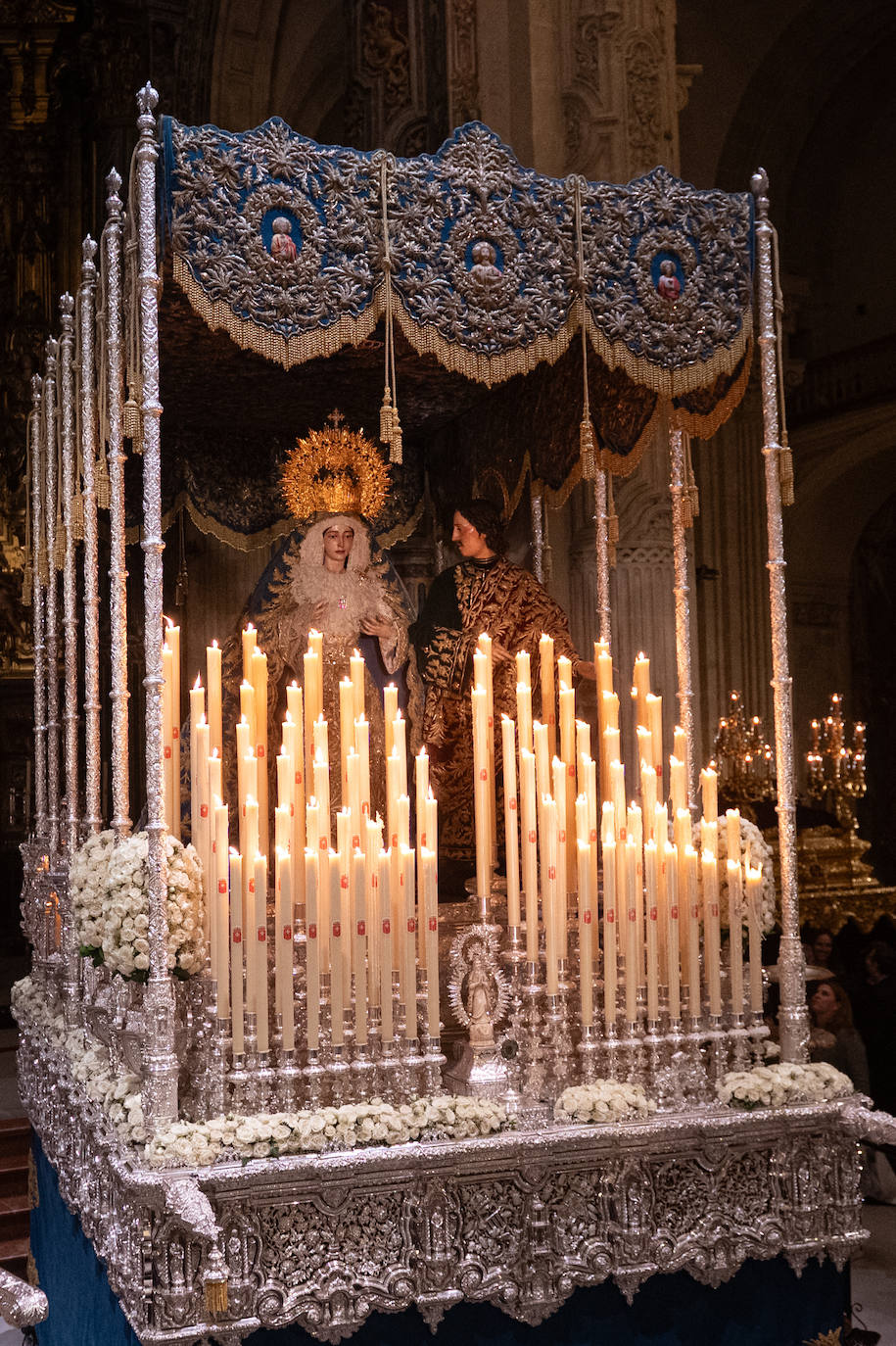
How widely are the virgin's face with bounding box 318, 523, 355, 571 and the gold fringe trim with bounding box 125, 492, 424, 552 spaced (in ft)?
2.72

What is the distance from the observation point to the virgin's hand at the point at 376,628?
6750mm

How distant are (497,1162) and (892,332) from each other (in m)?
13.5

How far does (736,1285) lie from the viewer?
5078 mm

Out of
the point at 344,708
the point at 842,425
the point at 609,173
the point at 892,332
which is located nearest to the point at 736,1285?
the point at 344,708

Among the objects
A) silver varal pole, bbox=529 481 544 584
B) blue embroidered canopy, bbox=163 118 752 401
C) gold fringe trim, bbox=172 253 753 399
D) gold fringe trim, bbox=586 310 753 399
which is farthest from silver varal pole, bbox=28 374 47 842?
gold fringe trim, bbox=586 310 753 399

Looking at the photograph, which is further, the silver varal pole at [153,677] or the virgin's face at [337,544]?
the virgin's face at [337,544]

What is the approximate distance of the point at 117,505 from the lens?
521 centimetres

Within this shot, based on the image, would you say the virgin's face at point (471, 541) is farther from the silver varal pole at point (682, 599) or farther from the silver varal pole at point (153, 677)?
the silver varal pole at point (153, 677)

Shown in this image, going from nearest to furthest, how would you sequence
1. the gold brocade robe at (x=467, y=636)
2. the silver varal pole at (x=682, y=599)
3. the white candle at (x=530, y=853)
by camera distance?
the white candle at (x=530, y=853), the silver varal pole at (x=682, y=599), the gold brocade robe at (x=467, y=636)

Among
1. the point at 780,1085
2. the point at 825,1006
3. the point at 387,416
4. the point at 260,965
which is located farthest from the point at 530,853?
the point at 825,1006

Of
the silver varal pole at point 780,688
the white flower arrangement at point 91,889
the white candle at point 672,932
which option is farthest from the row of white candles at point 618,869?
the white flower arrangement at point 91,889

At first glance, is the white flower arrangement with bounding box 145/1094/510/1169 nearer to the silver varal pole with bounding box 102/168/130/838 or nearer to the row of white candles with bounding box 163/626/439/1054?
the row of white candles with bounding box 163/626/439/1054

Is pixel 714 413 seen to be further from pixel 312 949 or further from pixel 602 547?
pixel 312 949

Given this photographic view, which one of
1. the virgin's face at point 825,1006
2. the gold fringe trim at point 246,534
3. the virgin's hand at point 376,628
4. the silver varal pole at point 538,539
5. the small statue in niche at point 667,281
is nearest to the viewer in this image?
the small statue in niche at point 667,281
